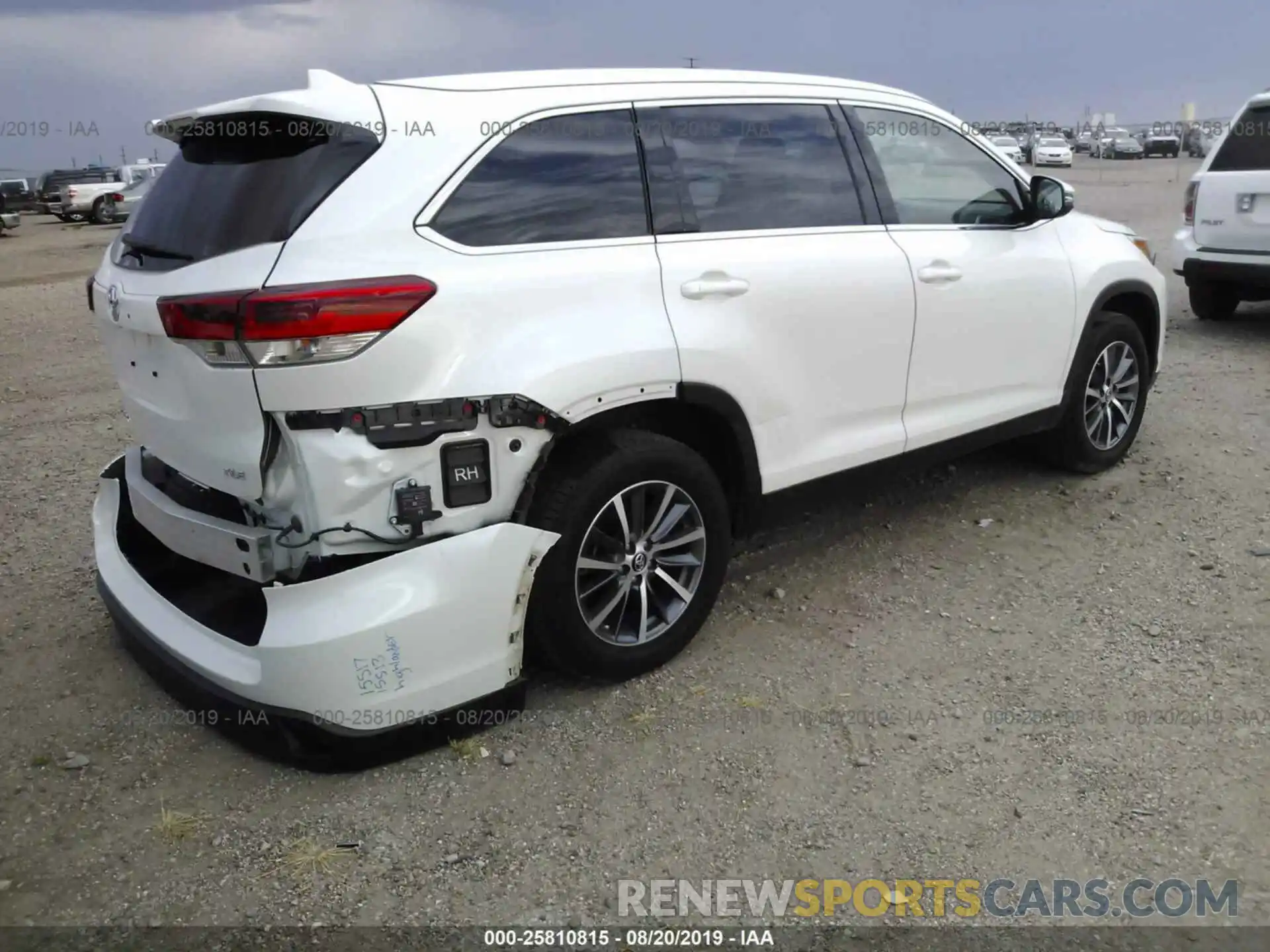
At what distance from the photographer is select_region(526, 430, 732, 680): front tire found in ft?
10.7

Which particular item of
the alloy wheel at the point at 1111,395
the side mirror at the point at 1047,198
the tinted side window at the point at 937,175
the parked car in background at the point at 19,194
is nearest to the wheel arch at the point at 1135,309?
the alloy wheel at the point at 1111,395

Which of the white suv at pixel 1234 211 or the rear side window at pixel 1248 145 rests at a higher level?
the rear side window at pixel 1248 145

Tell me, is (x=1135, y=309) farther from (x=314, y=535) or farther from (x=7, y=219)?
(x=7, y=219)

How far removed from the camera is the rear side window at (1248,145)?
8120mm

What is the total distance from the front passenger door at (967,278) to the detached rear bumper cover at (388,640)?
76.8 inches

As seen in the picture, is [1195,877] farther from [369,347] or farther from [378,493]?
[369,347]

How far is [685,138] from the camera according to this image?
363cm

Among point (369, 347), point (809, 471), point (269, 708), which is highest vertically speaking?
point (369, 347)

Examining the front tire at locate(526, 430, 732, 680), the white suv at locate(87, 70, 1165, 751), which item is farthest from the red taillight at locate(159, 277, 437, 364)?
the front tire at locate(526, 430, 732, 680)

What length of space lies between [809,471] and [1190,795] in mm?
1619

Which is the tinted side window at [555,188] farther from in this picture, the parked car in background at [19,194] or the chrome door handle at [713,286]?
the parked car in background at [19,194]

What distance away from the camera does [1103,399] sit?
5273mm

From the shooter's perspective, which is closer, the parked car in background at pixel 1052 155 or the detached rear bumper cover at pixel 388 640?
the detached rear bumper cover at pixel 388 640

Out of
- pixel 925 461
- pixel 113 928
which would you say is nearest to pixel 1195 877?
pixel 925 461
